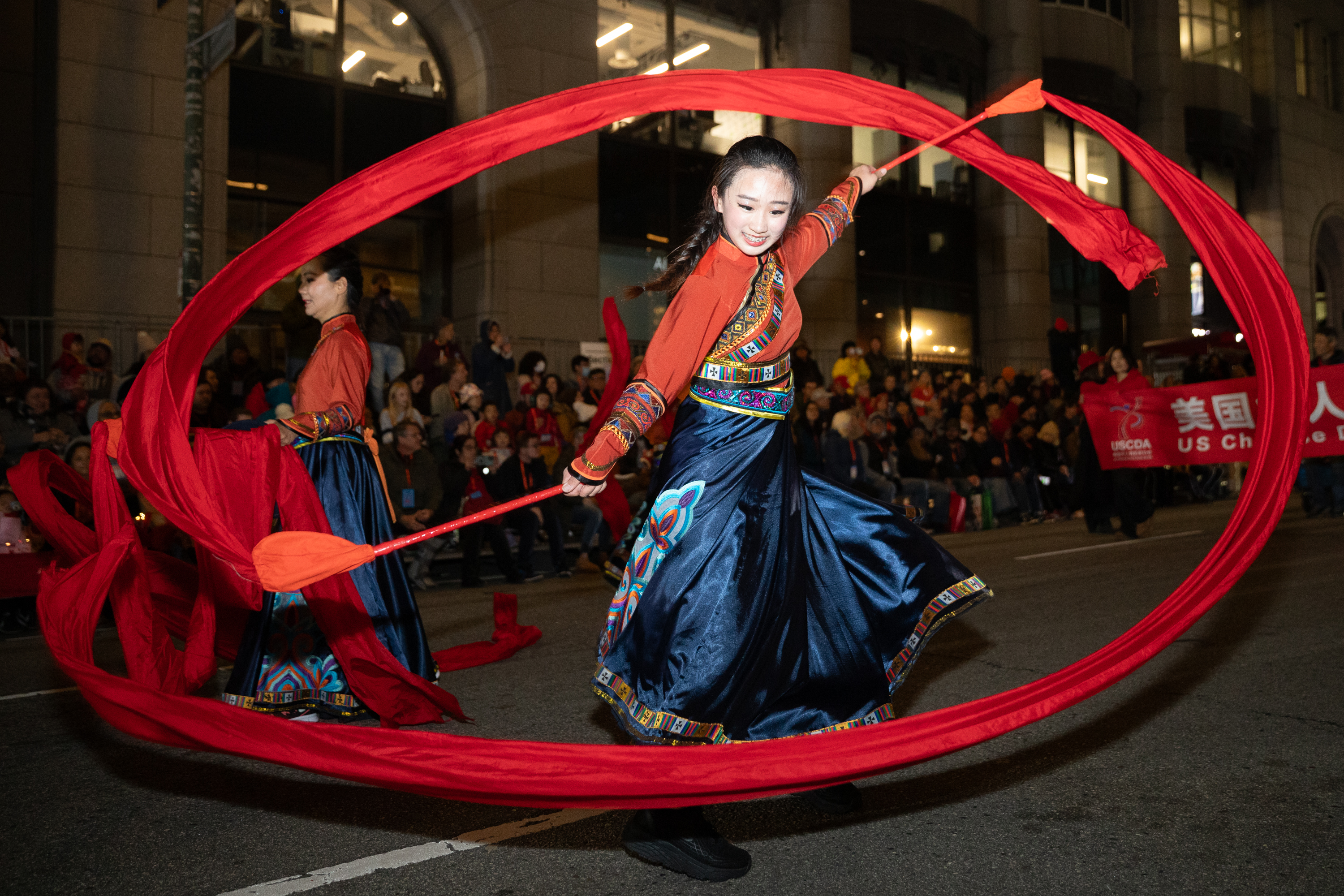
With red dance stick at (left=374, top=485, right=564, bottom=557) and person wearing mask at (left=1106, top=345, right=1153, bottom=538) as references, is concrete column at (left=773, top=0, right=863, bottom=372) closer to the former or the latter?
person wearing mask at (left=1106, top=345, right=1153, bottom=538)

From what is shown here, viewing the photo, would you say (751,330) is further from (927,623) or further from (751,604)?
(927,623)

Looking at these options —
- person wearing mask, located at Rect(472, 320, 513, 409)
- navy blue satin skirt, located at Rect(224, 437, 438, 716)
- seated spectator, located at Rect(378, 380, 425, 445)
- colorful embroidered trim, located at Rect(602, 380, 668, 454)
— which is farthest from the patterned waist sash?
person wearing mask, located at Rect(472, 320, 513, 409)

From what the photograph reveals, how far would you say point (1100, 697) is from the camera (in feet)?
14.3

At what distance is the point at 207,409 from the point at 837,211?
7.77 m

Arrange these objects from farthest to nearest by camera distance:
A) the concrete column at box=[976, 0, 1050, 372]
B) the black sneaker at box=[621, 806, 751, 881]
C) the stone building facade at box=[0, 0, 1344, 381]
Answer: the concrete column at box=[976, 0, 1050, 372] < the stone building facade at box=[0, 0, 1344, 381] < the black sneaker at box=[621, 806, 751, 881]

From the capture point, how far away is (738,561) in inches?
112

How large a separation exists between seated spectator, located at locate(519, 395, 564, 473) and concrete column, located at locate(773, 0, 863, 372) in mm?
8436

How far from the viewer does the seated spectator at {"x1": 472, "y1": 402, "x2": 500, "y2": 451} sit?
33.9 ft

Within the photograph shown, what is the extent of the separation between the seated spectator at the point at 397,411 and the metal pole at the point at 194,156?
1993 mm

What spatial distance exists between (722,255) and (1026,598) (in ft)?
16.5

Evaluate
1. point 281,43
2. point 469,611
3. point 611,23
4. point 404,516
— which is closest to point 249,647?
point 469,611

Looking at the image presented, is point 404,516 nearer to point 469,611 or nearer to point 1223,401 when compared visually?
point 469,611

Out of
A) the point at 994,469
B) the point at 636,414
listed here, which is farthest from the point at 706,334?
the point at 994,469

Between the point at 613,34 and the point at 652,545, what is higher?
the point at 613,34
